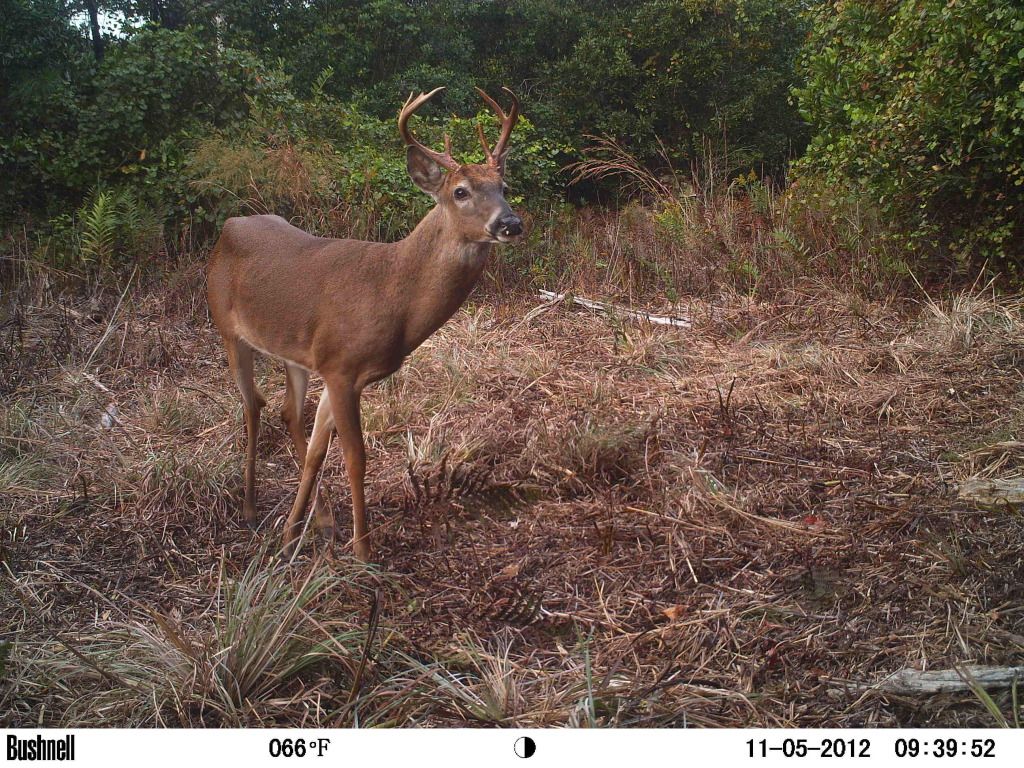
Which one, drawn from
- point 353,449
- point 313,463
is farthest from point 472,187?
point 313,463

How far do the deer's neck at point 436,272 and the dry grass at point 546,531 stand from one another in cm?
86

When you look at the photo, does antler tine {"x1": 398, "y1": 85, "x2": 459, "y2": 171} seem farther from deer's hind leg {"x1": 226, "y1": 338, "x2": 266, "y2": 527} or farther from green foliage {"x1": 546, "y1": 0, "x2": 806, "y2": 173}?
green foliage {"x1": 546, "y1": 0, "x2": 806, "y2": 173}

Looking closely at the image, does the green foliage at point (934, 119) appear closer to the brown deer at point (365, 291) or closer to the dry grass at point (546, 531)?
the dry grass at point (546, 531)

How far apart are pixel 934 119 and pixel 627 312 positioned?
235cm

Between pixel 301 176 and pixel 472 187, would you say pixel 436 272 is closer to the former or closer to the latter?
pixel 472 187

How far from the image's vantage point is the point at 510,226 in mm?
3383

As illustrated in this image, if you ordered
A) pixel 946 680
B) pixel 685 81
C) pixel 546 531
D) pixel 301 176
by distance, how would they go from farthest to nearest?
1. pixel 685 81
2. pixel 301 176
3. pixel 546 531
4. pixel 946 680

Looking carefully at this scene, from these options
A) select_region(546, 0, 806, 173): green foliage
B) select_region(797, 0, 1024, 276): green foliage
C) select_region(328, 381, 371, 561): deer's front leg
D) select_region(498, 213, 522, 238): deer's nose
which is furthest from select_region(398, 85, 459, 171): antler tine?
select_region(546, 0, 806, 173): green foliage

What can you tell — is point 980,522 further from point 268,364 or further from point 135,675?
point 268,364

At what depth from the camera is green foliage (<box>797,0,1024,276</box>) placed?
5.62 meters

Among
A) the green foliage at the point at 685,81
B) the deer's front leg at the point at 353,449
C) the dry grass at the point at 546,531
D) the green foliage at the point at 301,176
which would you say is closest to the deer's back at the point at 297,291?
the deer's front leg at the point at 353,449

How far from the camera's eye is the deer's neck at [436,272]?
3.61 metres

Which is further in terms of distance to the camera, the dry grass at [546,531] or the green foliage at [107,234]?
the green foliage at [107,234]

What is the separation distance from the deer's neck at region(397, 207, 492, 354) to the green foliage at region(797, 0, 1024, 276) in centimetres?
354
